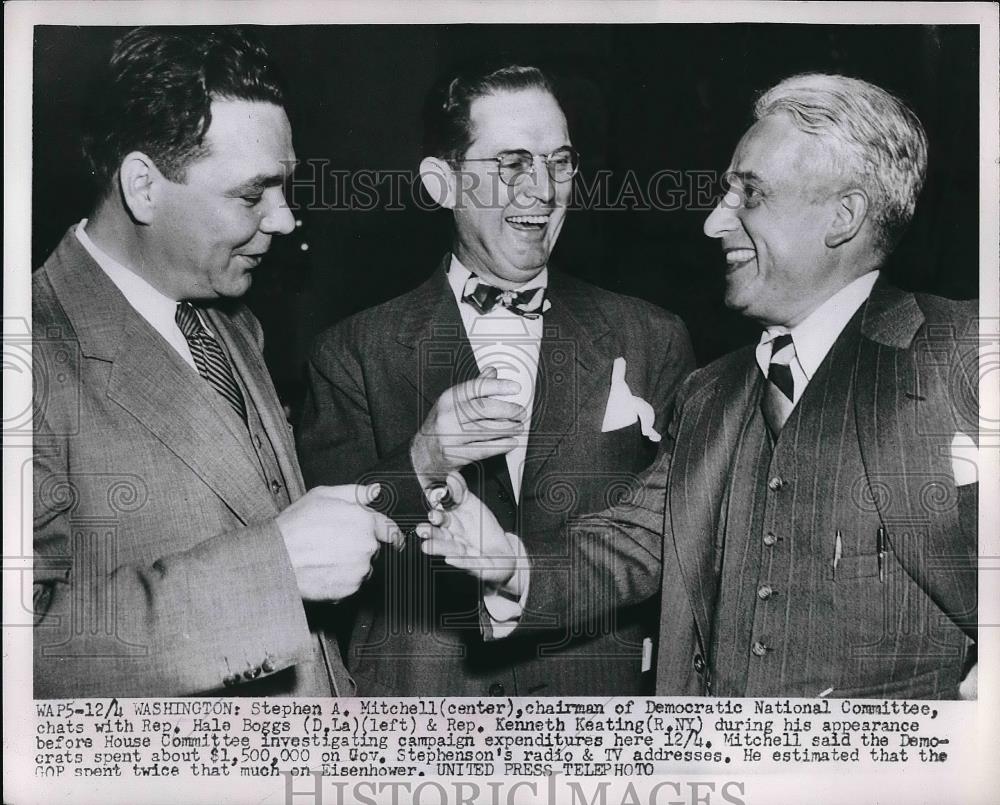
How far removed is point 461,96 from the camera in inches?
148

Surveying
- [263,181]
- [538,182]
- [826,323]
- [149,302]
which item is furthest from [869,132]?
[149,302]

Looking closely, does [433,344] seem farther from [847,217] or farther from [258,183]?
[847,217]

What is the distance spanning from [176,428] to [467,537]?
1.06m

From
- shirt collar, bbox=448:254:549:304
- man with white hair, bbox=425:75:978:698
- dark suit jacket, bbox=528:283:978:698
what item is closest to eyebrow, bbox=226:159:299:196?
shirt collar, bbox=448:254:549:304

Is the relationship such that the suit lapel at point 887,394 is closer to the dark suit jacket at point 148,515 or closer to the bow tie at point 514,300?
the bow tie at point 514,300

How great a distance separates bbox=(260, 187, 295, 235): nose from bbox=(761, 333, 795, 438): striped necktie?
1.76m

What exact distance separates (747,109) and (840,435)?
3.91 feet

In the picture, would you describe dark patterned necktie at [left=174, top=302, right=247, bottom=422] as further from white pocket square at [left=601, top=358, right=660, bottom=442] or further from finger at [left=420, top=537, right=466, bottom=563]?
white pocket square at [left=601, top=358, right=660, bottom=442]

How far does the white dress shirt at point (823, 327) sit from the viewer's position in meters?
3.69

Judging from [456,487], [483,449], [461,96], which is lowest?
[456,487]

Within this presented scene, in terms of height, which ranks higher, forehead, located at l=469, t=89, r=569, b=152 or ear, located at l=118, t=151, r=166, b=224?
forehead, located at l=469, t=89, r=569, b=152

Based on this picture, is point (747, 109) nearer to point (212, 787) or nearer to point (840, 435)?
point (840, 435)

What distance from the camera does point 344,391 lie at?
12.2 feet

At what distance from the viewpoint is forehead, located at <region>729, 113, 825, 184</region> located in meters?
3.68
